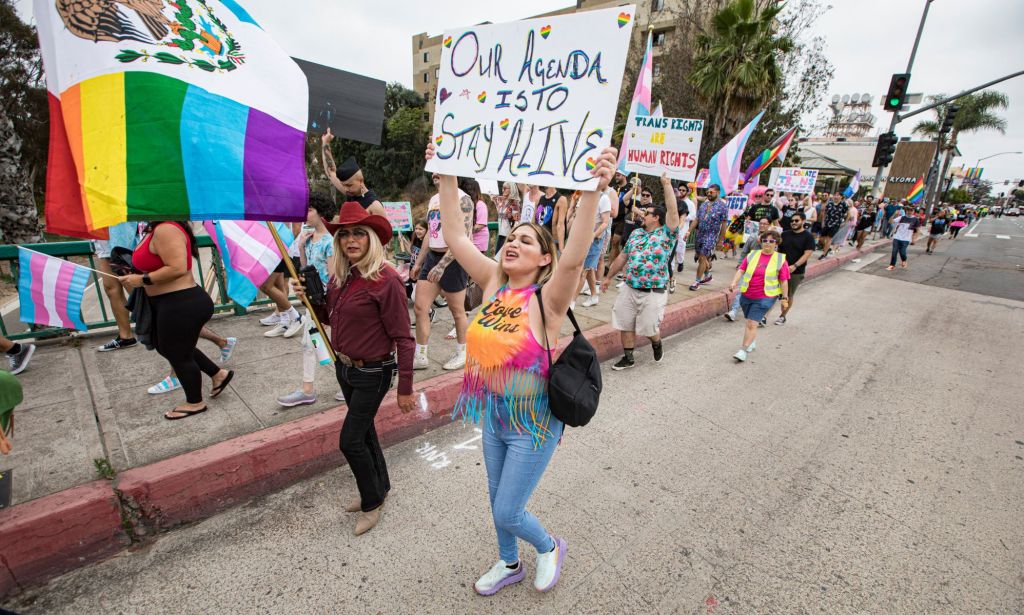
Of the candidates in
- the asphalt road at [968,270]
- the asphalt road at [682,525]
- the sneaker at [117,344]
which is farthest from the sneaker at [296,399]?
the asphalt road at [968,270]

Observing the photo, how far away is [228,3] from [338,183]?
1.78 meters

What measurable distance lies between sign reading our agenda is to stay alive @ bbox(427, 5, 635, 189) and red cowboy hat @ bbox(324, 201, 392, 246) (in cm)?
43

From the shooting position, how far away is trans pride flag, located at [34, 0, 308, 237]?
1919 mm

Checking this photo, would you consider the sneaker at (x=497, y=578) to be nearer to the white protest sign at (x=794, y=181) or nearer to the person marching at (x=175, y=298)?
the person marching at (x=175, y=298)

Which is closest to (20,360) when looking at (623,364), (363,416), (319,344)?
(319,344)

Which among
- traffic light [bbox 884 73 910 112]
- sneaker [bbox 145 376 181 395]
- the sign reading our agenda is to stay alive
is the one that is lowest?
sneaker [bbox 145 376 181 395]

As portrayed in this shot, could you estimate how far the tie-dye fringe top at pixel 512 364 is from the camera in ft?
6.55

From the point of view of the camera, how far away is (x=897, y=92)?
550 inches

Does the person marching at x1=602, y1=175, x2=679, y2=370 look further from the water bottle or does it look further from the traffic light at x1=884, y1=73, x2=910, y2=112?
the traffic light at x1=884, y1=73, x2=910, y2=112

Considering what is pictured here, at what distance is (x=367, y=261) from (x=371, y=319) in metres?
0.32

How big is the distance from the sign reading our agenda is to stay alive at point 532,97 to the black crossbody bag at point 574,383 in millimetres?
685

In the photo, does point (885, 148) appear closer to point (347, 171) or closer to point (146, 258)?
point (347, 171)

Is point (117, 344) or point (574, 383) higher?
point (574, 383)

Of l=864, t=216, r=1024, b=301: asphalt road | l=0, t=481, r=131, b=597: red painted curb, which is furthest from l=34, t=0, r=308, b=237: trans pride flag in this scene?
l=864, t=216, r=1024, b=301: asphalt road
